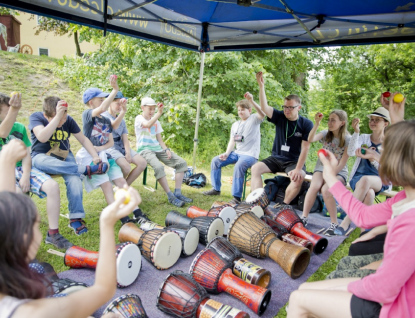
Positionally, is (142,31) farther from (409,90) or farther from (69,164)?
(409,90)

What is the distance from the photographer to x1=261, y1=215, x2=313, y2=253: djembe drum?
10.8 feet

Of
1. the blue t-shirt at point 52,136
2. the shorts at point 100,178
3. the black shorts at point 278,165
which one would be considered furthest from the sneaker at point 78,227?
the black shorts at point 278,165

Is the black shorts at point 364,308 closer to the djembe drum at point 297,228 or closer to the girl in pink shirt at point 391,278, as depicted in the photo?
the girl in pink shirt at point 391,278

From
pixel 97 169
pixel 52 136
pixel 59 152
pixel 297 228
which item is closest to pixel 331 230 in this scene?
pixel 297 228

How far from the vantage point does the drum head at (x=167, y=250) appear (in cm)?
285

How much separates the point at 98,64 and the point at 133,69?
1.15 meters

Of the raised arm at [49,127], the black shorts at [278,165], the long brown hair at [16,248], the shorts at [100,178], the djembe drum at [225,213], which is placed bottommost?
the djembe drum at [225,213]

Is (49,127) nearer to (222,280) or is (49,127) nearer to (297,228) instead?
(222,280)

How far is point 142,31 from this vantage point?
4516mm

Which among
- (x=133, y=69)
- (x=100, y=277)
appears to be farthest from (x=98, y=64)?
(x=100, y=277)

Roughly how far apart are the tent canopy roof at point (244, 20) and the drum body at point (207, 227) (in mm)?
2344

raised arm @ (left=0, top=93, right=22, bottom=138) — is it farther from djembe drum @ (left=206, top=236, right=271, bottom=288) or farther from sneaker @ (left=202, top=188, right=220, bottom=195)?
sneaker @ (left=202, top=188, right=220, bottom=195)

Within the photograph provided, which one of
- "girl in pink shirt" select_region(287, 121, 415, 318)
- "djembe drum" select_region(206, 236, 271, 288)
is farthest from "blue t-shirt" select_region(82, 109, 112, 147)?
"girl in pink shirt" select_region(287, 121, 415, 318)

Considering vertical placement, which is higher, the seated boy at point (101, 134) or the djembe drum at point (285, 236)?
the seated boy at point (101, 134)
